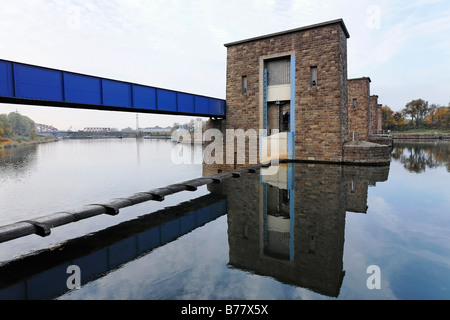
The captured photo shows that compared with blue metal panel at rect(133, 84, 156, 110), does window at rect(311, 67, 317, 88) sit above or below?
above

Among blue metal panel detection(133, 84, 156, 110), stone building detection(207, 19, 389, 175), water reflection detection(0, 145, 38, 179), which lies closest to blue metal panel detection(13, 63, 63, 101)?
blue metal panel detection(133, 84, 156, 110)

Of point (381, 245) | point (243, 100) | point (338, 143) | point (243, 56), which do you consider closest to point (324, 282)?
point (381, 245)

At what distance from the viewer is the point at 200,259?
13.0 ft

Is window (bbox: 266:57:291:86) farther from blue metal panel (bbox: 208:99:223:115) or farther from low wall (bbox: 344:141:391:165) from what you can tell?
low wall (bbox: 344:141:391:165)

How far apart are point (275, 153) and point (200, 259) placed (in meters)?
14.0

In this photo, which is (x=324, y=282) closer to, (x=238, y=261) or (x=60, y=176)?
(x=238, y=261)

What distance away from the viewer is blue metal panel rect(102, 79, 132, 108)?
478 inches

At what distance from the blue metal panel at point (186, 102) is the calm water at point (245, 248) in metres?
9.31

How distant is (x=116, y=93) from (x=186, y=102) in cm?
499

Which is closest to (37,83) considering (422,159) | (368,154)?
(368,154)

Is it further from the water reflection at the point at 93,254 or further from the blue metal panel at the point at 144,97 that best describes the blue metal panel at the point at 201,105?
the water reflection at the point at 93,254

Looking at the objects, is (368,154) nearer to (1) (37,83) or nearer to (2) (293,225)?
(2) (293,225)

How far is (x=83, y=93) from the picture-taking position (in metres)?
11.2

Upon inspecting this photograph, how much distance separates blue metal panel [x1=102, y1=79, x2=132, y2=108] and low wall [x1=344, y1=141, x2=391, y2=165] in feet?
40.4
